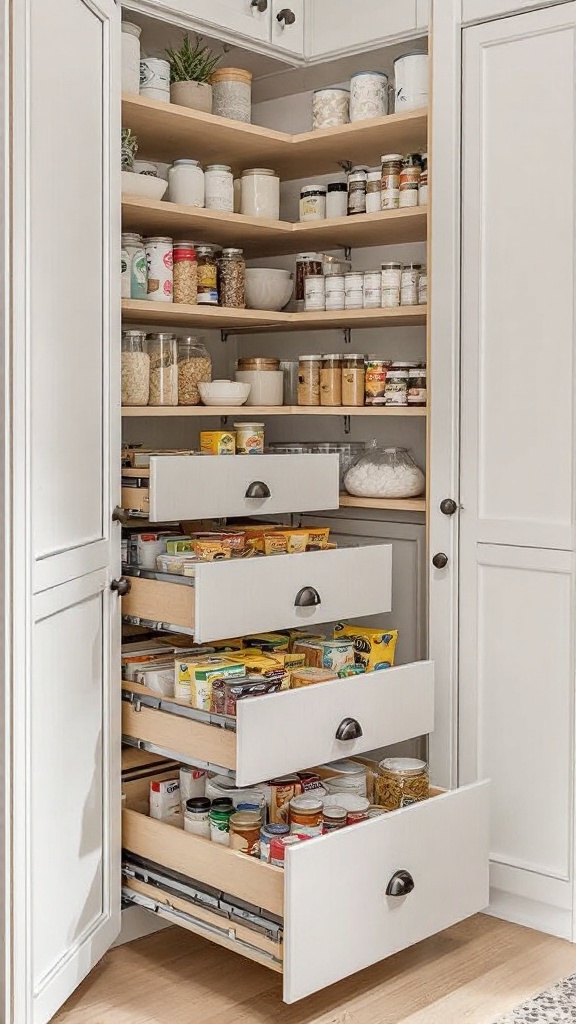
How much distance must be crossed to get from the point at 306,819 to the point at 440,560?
0.70 meters

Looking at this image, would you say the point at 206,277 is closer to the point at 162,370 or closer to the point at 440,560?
the point at 162,370

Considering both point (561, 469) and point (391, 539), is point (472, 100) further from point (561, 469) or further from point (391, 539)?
point (391, 539)

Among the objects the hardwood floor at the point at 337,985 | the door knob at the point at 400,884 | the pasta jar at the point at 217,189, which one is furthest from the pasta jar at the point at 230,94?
the hardwood floor at the point at 337,985

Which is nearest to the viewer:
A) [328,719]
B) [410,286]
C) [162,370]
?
[328,719]

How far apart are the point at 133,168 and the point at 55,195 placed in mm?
656

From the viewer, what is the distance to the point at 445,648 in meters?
2.64

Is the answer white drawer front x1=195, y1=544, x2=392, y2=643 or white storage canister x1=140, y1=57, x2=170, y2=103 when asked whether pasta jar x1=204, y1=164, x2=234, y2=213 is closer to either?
white storage canister x1=140, y1=57, x2=170, y2=103

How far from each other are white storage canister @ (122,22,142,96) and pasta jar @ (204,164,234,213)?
0.28 m

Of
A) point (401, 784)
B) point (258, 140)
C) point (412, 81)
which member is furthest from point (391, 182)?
point (401, 784)

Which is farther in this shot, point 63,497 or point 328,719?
point 328,719

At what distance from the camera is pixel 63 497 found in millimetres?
2070

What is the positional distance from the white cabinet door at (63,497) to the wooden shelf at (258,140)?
0.31 metres

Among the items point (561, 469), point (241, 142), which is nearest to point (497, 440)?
point (561, 469)

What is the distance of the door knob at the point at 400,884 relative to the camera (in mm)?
2189
